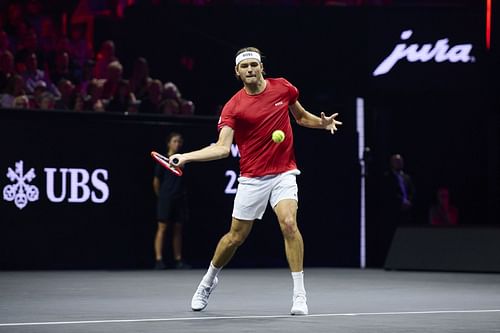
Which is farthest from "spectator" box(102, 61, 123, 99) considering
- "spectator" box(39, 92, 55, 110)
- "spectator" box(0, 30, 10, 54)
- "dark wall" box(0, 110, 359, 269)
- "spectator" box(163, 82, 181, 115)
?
"spectator" box(0, 30, 10, 54)

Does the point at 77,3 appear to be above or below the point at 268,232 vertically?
above

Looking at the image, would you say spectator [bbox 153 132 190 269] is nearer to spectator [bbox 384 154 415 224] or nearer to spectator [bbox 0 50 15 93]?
spectator [bbox 0 50 15 93]

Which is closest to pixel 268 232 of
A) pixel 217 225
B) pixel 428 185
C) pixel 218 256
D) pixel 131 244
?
pixel 217 225

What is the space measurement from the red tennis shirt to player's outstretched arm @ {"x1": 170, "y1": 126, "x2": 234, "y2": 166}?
0.09m

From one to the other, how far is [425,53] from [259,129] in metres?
10.7

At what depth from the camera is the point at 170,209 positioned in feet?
55.6

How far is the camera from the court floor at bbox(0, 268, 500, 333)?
8753mm

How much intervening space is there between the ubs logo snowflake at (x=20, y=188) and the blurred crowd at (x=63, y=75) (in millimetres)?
938

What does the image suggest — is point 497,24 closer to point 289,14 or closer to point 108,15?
point 289,14

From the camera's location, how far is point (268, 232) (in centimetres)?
1781

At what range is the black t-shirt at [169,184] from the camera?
16984 millimetres

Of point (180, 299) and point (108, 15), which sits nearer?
point (180, 299)

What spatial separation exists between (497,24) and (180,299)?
405 inches

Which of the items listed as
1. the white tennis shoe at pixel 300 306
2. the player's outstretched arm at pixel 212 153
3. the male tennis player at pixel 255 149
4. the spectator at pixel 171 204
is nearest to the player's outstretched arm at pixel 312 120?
the male tennis player at pixel 255 149
